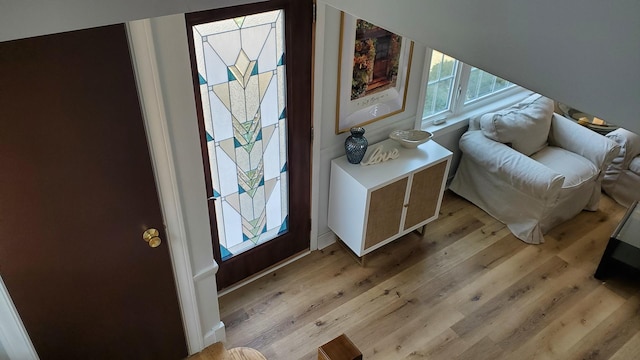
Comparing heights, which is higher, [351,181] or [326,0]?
[326,0]

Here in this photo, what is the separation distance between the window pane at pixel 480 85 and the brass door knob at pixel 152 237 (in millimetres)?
2722

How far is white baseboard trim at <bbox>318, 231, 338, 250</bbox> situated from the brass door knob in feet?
4.97

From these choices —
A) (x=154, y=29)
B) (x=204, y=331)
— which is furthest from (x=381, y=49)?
(x=204, y=331)

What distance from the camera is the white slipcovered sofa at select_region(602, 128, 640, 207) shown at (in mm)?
3949

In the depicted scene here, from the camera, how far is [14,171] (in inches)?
67.6

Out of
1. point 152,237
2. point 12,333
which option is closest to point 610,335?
point 152,237

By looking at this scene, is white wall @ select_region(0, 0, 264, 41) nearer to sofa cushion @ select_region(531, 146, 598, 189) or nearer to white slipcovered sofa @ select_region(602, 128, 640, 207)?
sofa cushion @ select_region(531, 146, 598, 189)

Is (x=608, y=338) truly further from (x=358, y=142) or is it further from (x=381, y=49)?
(x=381, y=49)

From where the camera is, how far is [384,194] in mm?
3150

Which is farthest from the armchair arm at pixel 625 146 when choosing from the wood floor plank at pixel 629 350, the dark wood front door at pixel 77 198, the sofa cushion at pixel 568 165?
the dark wood front door at pixel 77 198

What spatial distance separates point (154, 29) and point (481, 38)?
1438mm

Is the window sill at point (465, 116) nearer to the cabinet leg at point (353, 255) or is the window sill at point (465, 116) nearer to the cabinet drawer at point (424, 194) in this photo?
the cabinet drawer at point (424, 194)

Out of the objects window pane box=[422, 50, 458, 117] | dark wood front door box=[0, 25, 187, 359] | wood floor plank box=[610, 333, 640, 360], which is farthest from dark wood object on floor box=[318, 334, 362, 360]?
window pane box=[422, 50, 458, 117]

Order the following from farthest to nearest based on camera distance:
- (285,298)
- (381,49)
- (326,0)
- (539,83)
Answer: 1. (285,298)
2. (381,49)
3. (326,0)
4. (539,83)
